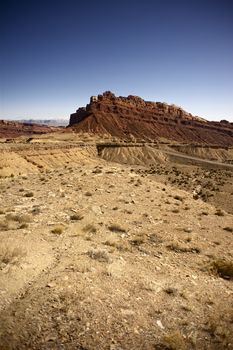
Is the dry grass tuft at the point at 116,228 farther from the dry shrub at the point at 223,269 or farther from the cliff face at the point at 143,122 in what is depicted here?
the cliff face at the point at 143,122

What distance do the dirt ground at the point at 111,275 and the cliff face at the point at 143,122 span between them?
109m

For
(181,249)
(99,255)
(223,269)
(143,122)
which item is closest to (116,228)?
(181,249)

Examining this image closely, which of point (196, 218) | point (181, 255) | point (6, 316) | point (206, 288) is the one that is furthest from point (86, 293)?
point (196, 218)

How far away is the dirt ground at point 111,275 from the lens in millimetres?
7906

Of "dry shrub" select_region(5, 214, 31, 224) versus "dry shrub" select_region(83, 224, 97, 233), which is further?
"dry shrub" select_region(5, 214, 31, 224)

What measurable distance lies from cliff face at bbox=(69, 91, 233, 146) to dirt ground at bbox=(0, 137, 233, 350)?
109 meters

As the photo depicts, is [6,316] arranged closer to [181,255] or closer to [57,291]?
[57,291]

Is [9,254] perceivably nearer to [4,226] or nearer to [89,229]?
[4,226]

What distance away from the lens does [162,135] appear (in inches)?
5531

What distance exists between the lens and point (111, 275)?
1051 cm

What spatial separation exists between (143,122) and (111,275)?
464 ft

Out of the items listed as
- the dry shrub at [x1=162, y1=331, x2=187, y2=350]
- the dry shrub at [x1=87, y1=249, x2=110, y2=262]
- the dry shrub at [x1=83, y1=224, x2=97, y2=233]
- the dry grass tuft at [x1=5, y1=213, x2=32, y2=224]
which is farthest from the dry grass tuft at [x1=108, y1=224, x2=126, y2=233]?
the dry shrub at [x1=162, y1=331, x2=187, y2=350]

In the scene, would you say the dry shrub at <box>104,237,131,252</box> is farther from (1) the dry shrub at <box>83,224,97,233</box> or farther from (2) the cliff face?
(2) the cliff face

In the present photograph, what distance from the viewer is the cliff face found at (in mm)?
134000
